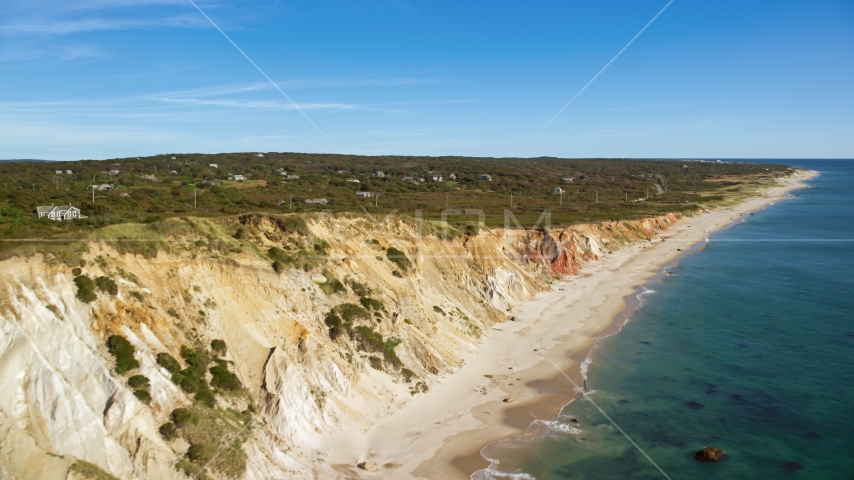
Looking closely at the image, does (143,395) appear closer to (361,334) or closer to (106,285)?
(106,285)

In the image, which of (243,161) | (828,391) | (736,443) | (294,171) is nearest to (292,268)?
(736,443)

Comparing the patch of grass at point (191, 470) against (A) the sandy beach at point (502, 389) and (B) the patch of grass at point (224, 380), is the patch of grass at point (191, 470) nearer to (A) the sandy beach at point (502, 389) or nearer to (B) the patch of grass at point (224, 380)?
(B) the patch of grass at point (224, 380)

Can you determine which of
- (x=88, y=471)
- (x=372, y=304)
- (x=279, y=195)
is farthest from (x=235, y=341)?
(x=279, y=195)

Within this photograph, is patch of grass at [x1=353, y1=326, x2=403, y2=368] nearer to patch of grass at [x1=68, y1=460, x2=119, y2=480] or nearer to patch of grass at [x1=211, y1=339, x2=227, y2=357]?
patch of grass at [x1=211, y1=339, x2=227, y2=357]

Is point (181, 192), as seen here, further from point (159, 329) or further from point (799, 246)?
point (799, 246)

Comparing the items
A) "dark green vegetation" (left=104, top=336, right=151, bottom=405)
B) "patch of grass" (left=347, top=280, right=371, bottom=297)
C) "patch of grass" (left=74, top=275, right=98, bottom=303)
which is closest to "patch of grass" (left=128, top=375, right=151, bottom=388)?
"dark green vegetation" (left=104, top=336, right=151, bottom=405)
